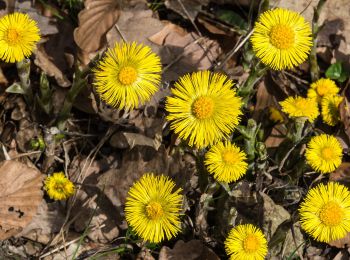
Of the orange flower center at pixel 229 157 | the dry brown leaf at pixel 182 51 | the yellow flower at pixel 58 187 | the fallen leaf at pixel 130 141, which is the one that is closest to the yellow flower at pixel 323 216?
the orange flower center at pixel 229 157

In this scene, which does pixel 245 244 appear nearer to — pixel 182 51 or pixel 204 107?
pixel 204 107

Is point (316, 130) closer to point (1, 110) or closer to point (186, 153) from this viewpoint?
point (186, 153)

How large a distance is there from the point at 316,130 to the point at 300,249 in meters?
0.82

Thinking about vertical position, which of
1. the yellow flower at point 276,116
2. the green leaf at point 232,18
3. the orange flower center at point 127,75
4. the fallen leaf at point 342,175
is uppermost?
the green leaf at point 232,18

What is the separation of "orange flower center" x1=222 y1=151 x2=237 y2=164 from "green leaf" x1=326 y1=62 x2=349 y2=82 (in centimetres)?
131

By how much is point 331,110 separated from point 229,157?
3.47ft

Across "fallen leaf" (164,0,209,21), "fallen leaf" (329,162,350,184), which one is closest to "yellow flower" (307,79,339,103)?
"fallen leaf" (329,162,350,184)

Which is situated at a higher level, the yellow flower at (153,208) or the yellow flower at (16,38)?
the yellow flower at (16,38)

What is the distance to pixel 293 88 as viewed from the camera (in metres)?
3.54

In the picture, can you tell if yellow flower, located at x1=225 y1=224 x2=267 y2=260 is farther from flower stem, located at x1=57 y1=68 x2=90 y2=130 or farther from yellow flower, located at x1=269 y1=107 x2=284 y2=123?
flower stem, located at x1=57 y1=68 x2=90 y2=130

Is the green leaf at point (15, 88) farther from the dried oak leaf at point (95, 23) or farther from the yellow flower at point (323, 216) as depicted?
the yellow flower at point (323, 216)

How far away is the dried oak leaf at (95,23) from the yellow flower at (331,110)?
1.54 m

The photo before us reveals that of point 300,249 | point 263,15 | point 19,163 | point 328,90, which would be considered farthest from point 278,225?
point 19,163

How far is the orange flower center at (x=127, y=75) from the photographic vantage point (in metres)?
2.51
